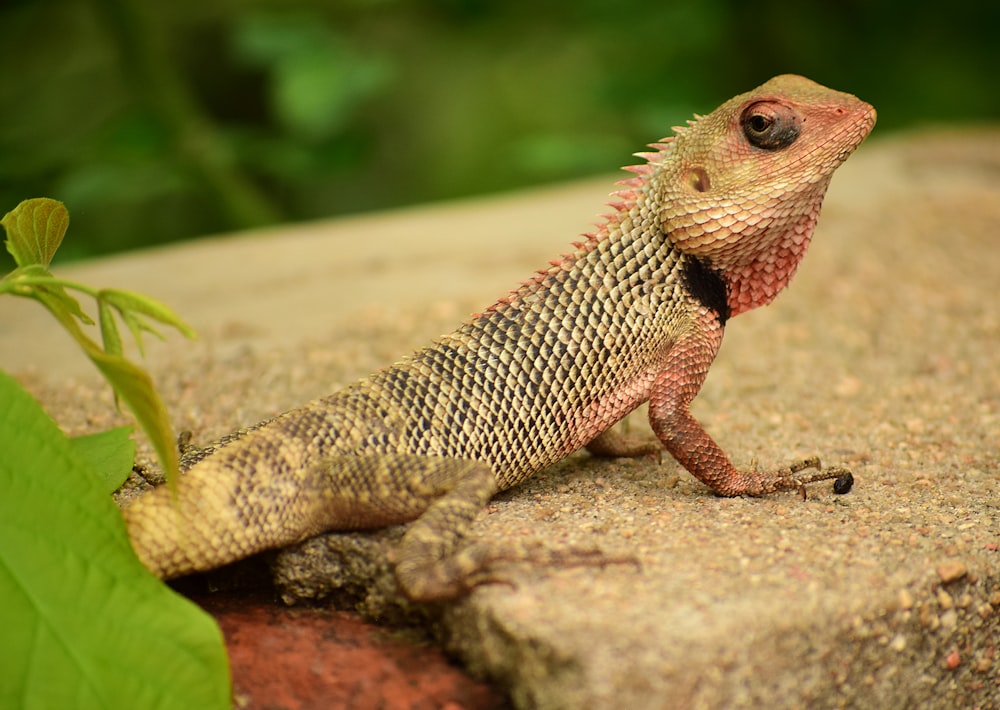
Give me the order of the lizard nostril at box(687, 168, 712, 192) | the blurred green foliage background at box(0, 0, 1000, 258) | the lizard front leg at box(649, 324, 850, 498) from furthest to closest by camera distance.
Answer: the blurred green foliage background at box(0, 0, 1000, 258) < the lizard nostril at box(687, 168, 712, 192) < the lizard front leg at box(649, 324, 850, 498)

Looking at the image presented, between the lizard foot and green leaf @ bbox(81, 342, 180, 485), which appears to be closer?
green leaf @ bbox(81, 342, 180, 485)

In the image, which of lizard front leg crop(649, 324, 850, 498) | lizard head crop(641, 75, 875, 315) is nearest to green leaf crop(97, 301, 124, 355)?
lizard front leg crop(649, 324, 850, 498)

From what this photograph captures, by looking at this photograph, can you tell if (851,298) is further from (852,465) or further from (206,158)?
(206,158)

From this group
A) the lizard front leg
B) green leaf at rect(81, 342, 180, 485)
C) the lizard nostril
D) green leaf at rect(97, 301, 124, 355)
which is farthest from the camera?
the lizard nostril

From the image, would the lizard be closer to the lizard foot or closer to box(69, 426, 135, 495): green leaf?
the lizard foot

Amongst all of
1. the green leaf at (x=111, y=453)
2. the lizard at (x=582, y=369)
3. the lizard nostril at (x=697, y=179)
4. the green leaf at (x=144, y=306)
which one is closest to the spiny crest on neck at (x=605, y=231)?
the lizard at (x=582, y=369)

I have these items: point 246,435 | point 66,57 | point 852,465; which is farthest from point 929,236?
point 66,57

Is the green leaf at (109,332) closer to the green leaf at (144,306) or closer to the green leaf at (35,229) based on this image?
the green leaf at (144,306)
